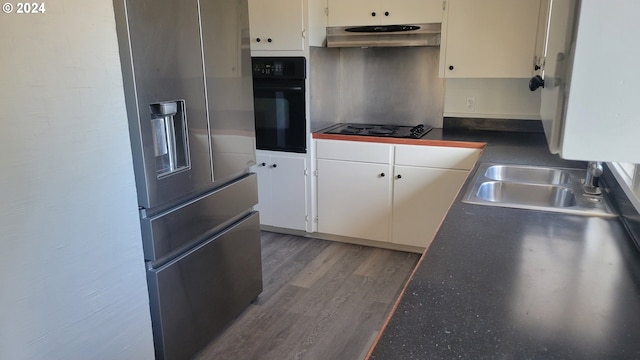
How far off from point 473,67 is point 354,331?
6.30ft

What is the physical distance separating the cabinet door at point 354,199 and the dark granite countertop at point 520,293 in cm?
164

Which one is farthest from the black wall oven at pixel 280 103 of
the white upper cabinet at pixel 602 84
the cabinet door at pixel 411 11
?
the white upper cabinet at pixel 602 84

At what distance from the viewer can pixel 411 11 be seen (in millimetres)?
3240

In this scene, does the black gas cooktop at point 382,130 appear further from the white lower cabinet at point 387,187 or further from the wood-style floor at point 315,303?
the wood-style floor at point 315,303

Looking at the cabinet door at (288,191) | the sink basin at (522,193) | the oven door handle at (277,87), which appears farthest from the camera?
the cabinet door at (288,191)

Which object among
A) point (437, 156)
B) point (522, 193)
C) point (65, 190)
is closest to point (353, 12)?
point (437, 156)

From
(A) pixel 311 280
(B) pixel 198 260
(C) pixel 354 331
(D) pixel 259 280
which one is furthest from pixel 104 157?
(A) pixel 311 280

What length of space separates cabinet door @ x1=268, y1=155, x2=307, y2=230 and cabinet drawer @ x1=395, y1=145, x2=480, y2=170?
0.76 metres

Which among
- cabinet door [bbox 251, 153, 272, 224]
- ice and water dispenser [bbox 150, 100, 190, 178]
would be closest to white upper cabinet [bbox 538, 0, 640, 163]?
ice and water dispenser [bbox 150, 100, 190, 178]

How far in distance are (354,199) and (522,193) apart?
1467mm

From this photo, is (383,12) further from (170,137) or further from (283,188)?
(170,137)

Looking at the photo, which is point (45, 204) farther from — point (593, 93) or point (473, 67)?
point (473, 67)

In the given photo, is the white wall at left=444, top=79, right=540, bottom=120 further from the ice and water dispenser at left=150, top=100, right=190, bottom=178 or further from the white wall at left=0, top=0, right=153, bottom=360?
the white wall at left=0, top=0, right=153, bottom=360

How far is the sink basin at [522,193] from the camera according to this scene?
214 centimetres
